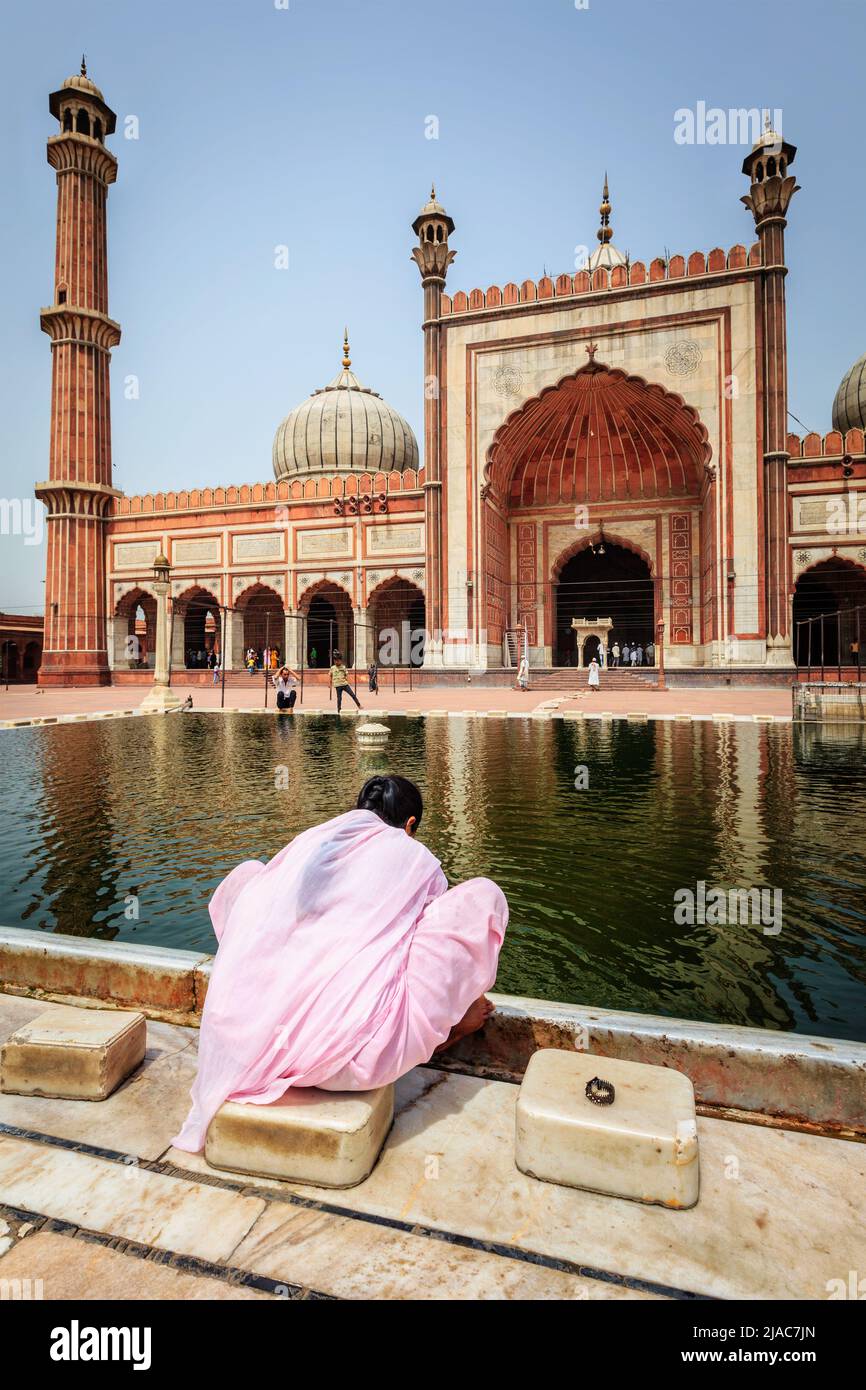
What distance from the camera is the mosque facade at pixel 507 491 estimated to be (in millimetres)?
20500

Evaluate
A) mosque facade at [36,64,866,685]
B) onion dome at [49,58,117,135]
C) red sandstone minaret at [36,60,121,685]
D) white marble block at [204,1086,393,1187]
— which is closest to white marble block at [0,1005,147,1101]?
white marble block at [204,1086,393,1187]

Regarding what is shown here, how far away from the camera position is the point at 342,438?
2942cm

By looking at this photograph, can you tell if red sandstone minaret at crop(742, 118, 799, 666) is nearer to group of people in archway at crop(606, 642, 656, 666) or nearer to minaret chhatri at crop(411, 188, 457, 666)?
group of people in archway at crop(606, 642, 656, 666)

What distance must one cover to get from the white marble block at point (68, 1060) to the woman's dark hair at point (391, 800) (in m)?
0.86

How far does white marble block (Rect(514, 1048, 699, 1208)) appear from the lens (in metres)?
1.46

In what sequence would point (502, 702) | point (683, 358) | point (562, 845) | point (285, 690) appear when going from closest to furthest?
point (562, 845) < point (285, 690) < point (502, 702) < point (683, 358)

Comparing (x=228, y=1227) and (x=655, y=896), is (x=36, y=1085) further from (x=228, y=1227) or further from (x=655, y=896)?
(x=655, y=896)

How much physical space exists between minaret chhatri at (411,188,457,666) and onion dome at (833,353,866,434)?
1405cm

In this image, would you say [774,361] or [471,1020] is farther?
[774,361]

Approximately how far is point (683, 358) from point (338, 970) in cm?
2290

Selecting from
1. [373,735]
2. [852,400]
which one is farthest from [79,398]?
[852,400]

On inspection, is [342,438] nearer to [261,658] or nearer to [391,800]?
[261,658]
